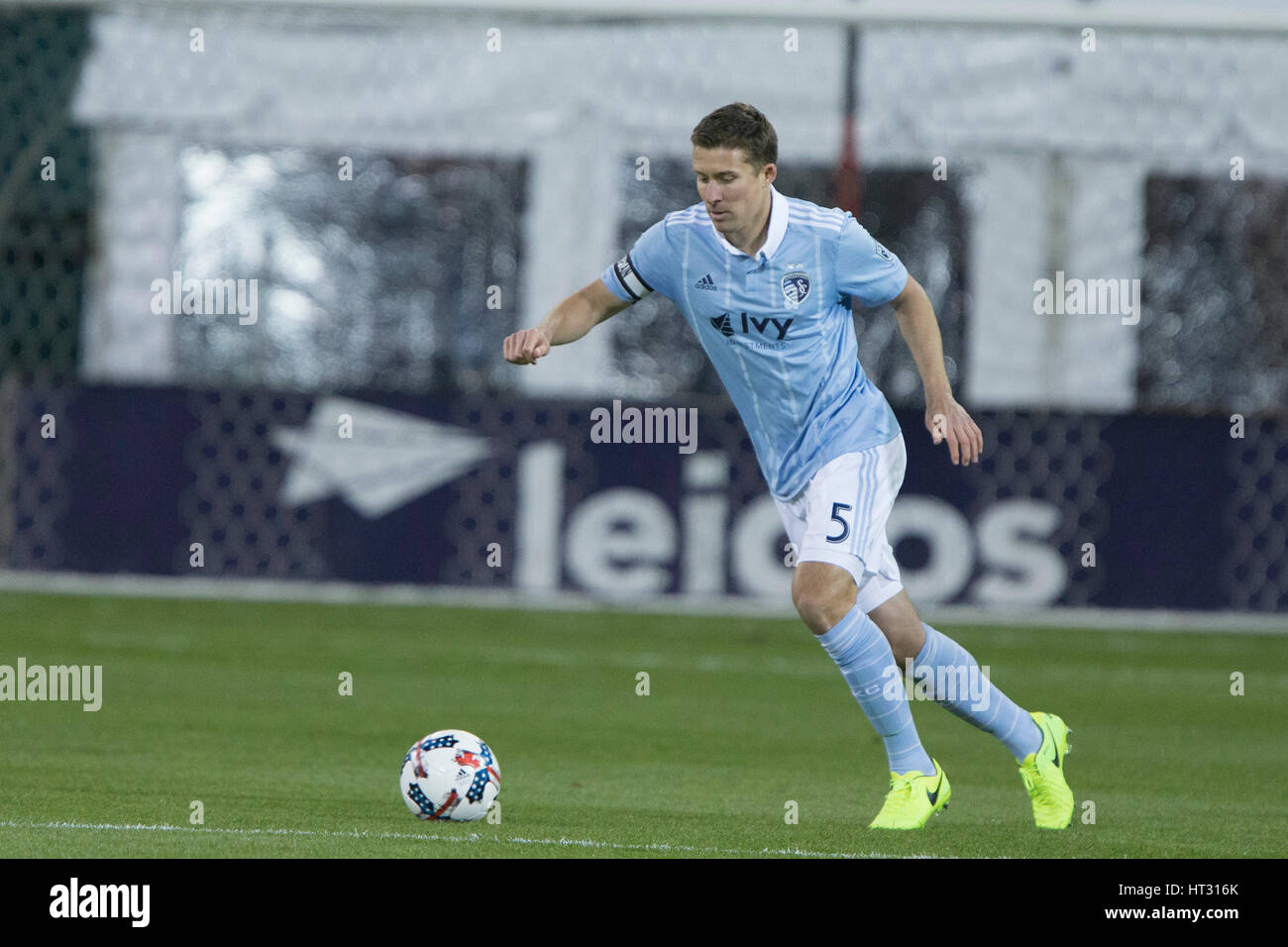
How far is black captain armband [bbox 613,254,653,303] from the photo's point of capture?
17.6ft

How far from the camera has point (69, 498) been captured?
11.3m

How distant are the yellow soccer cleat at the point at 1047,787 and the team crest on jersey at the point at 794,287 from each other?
1.38 meters

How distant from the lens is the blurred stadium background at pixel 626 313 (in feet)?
36.2

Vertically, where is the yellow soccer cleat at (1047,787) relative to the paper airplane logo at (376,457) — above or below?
below

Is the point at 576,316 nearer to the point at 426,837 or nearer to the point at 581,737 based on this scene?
the point at 426,837

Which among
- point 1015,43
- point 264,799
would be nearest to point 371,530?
point 1015,43

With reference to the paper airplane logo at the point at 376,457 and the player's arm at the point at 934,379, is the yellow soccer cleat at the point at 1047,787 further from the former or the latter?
the paper airplane logo at the point at 376,457

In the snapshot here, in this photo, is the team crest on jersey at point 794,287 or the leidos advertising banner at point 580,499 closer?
the team crest on jersey at point 794,287

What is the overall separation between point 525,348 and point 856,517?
98 cm

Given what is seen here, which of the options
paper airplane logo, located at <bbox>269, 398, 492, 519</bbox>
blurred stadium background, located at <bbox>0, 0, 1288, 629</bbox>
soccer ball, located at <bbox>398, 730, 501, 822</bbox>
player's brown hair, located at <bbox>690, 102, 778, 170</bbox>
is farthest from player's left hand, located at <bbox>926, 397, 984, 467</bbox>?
paper airplane logo, located at <bbox>269, 398, 492, 519</bbox>

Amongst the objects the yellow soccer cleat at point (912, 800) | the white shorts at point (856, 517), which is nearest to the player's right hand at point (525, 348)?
the white shorts at point (856, 517)

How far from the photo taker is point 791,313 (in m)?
5.14

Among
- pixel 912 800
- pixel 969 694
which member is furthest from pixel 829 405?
pixel 912 800
